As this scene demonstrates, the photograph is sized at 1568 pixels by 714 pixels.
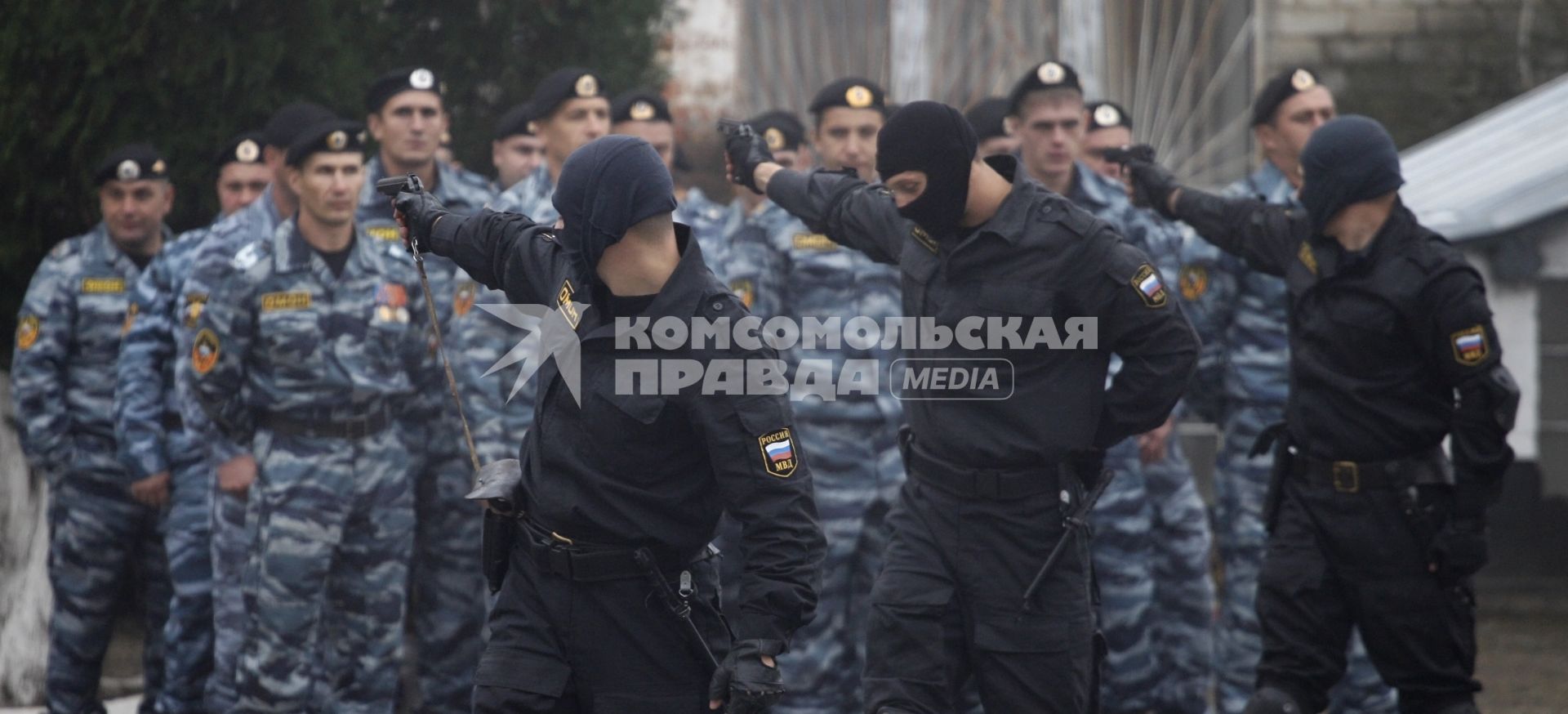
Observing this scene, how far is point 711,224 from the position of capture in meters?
7.52

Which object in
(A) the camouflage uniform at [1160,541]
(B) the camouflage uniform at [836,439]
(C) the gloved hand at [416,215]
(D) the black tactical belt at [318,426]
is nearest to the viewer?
(C) the gloved hand at [416,215]

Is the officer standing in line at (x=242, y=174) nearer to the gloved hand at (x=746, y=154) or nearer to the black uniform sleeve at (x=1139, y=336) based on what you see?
the gloved hand at (x=746, y=154)

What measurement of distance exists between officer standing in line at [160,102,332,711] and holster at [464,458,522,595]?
1987 millimetres

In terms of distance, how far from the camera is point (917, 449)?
5293mm

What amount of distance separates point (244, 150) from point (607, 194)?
154 inches

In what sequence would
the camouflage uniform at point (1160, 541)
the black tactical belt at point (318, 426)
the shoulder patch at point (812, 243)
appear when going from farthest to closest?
1. the shoulder patch at point (812, 243)
2. the camouflage uniform at point (1160, 541)
3. the black tactical belt at point (318, 426)

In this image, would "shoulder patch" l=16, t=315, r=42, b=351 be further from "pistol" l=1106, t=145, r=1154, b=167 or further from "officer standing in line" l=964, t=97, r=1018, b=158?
"pistol" l=1106, t=145, r=1154, b=167

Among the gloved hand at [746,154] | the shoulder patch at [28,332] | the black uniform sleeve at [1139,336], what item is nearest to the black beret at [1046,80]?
the gloved hand at [746,154]

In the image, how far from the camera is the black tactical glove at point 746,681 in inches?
159

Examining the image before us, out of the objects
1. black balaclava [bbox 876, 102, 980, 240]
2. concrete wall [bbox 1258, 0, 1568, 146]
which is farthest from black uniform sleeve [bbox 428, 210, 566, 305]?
concrete wall [bbox 1258, 0, 1568, 146]

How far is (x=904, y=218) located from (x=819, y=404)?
5.35 feet

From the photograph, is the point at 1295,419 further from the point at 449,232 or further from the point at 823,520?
the point at 449,232

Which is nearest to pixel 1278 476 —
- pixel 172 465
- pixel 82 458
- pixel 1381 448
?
pixel 1381 448

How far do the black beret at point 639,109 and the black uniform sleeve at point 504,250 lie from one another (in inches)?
120
